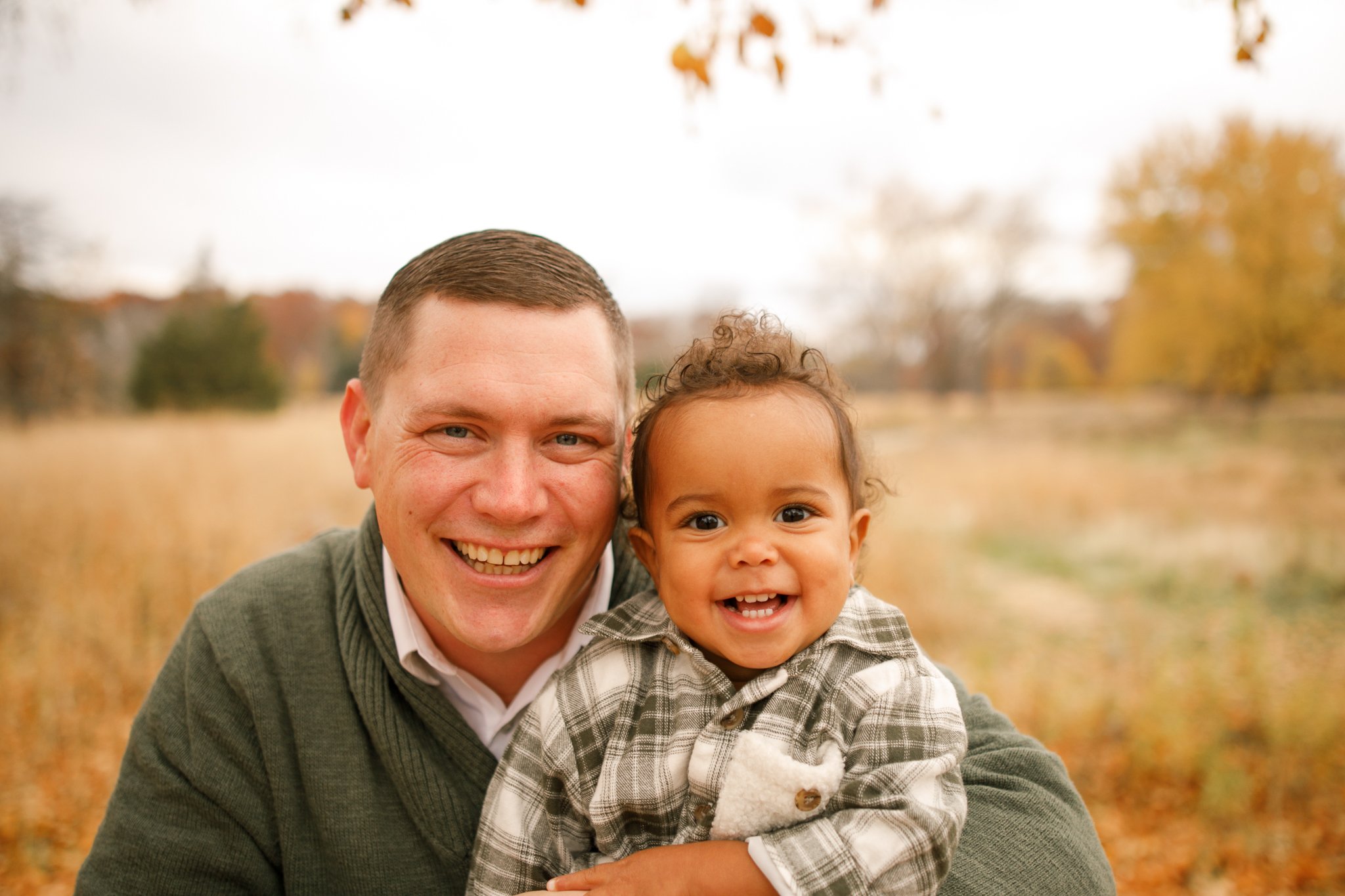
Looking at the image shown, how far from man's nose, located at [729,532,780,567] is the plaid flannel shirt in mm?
239

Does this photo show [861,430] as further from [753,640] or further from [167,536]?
[167,536]

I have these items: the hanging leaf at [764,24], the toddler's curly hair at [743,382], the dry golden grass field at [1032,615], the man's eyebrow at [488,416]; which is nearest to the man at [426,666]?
the man's eyebrow at [488,416]

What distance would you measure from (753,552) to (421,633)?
3.06 ft

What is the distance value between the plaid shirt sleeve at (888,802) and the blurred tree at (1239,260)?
21.3m

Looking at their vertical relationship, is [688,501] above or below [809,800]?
above

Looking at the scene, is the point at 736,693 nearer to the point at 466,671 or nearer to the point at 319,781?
the point at 466,671

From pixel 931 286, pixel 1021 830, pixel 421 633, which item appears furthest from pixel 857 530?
pixel 931 286

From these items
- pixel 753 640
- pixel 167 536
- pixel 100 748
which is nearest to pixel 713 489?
pixel 753 640

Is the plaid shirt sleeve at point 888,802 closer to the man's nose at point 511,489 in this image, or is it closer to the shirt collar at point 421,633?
the shirt collar at point 421,633

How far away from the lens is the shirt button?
164cm

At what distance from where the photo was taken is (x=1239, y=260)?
18891mm

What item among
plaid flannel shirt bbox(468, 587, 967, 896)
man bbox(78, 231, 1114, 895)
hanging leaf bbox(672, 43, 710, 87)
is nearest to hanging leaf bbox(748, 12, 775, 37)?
hanging leaf bbox(672, 43, 710, 87)

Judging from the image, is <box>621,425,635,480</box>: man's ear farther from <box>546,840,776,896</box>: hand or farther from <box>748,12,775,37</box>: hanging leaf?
<box>748,12,775,37</box>: hanging leaf

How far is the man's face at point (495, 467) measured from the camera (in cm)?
195
